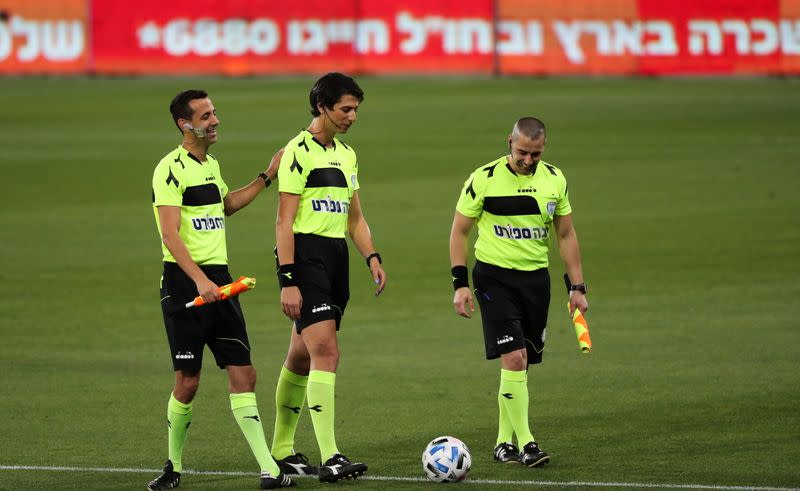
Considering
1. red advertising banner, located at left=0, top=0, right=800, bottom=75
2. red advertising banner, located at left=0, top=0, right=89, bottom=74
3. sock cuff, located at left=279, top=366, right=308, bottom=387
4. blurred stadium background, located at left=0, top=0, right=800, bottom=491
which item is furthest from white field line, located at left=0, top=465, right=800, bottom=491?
red advertising banner, located at left=0, top=0, right=89, bottom=74

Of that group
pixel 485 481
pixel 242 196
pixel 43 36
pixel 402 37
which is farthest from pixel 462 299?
pixel 43 36

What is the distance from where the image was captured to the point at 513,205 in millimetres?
9883

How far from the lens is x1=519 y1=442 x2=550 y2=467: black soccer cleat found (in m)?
9.48

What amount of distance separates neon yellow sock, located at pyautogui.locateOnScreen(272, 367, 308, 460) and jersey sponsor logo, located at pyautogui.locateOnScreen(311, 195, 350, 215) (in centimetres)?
108

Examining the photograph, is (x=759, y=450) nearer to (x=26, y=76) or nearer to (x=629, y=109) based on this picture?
(x=629, y=109)

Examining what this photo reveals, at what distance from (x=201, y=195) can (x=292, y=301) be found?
805 mm

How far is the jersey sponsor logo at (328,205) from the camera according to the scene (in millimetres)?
9383

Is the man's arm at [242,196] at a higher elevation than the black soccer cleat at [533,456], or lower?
higher

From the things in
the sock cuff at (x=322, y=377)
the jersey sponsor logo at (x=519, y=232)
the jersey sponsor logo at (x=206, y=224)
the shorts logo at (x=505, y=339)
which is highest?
the jersey sponsor logo at (x=206, y=224)

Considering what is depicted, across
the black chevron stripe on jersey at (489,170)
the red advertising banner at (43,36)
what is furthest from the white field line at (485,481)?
the red advertising banner at (43,36)

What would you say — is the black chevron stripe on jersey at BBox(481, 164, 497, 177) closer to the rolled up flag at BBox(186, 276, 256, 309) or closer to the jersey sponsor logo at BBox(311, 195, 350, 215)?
the jersey sponsor logo at BBox(311, 195, 350, 215)

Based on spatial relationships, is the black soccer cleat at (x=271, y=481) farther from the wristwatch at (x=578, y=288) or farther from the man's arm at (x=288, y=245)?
the wristwatch at (x=578, y=288)

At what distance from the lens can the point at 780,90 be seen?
127 ft

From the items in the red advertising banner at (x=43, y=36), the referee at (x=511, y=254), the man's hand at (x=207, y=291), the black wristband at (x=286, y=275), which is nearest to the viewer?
the man's hand at (x=207, y=291)
